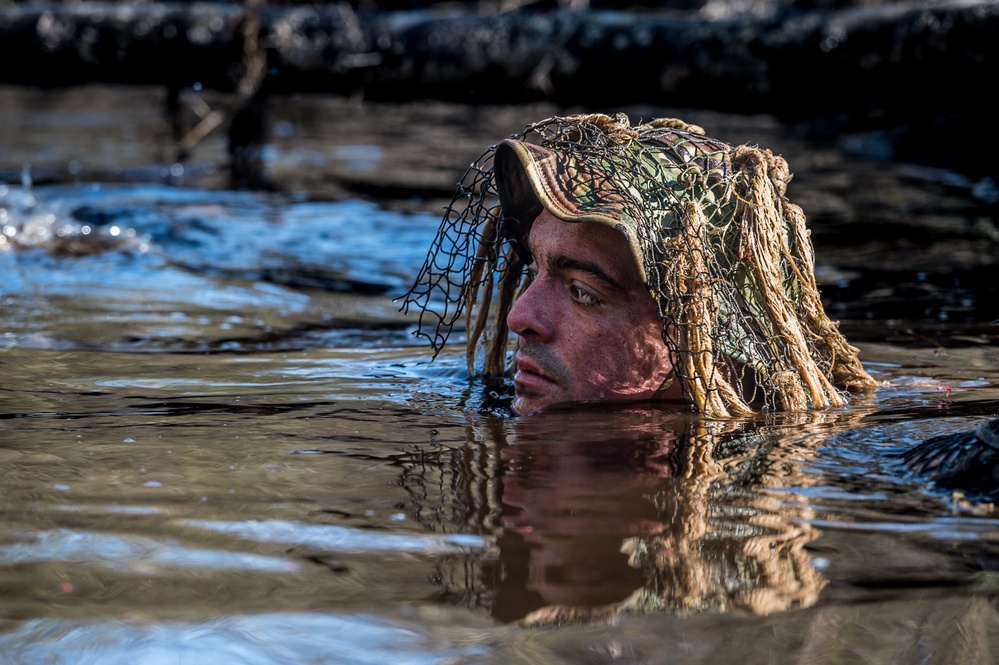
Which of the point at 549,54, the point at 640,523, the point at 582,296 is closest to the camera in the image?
the point at 640,523

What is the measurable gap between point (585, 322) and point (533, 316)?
162mm

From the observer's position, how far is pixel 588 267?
3.65 m

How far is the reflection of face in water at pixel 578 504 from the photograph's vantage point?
237 cm

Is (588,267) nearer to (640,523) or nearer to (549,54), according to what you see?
(640,523)

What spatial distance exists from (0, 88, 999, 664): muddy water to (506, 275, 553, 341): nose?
27cm

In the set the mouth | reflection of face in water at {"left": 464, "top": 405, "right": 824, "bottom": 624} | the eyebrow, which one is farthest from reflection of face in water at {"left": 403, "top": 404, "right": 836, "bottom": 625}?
the eyebrow

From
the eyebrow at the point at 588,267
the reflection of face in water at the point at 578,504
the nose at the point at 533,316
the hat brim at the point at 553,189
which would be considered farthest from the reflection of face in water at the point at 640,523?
the hat brim at the point at 553,189

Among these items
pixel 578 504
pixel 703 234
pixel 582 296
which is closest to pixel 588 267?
pixel 582 296

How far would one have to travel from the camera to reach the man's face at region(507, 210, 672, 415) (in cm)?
364

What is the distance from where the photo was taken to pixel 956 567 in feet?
8.04

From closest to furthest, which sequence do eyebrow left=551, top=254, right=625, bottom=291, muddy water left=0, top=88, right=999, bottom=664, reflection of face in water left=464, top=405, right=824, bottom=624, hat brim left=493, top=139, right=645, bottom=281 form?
muddy water left=0, top=88, right=999, bottom=664 → reflection of face in water left=464, top=405, right=824, bottom=624 → hat brim left=493, top=139, right=645, bottom=281 → eyebrow left=551, top=254, right=625, bottom=291

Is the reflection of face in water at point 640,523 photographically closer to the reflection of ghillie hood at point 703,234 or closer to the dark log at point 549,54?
the reflection of ghillie hood at point 703,234

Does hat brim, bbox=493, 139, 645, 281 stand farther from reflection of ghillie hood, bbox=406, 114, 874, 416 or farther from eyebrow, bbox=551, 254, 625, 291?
eyebrow, bbox=551, 254, 625, 291

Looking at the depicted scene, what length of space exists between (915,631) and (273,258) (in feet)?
19.2
